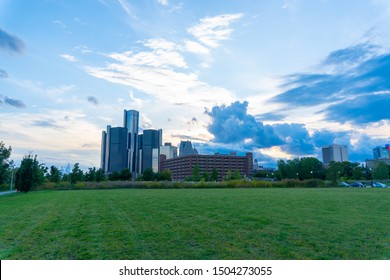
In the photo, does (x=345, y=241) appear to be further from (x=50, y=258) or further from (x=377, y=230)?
(x=50, y=258)

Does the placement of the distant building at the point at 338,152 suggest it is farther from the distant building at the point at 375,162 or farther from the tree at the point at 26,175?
the tree at the point at 26,175

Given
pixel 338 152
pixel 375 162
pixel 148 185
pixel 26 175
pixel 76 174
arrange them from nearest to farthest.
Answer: pixel 26 175 < pixel 148 185 < pixel 76 174 < pixel 375 162 < pixel 338 152

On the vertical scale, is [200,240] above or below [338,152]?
below

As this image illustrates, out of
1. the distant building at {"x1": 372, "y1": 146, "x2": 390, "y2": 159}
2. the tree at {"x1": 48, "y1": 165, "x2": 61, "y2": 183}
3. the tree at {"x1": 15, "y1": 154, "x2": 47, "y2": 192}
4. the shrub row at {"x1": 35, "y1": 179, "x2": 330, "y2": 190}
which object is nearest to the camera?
the tree at {"x1": 15, "y1": 154, "x2": 47, "y2": 192}

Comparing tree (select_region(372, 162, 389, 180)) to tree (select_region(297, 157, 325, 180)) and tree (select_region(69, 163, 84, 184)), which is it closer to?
tree (select_region(297, 157, 325, 180))

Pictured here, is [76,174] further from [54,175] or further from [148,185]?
[148,185]

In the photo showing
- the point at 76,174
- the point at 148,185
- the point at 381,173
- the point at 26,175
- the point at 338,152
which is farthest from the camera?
the point at 338,152

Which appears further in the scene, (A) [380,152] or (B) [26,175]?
(A) [380,152]

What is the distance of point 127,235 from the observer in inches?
268

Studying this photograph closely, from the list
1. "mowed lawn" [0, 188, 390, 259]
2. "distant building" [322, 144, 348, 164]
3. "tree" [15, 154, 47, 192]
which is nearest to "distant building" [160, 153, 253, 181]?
"distant building" [322, 144, 348, 164]

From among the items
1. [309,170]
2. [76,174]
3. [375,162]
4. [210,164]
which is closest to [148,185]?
[76,174]

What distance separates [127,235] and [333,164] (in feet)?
207

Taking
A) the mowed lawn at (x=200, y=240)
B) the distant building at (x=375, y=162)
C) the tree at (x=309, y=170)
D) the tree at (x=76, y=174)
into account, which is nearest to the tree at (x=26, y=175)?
the tree at (x=76, y=174)
